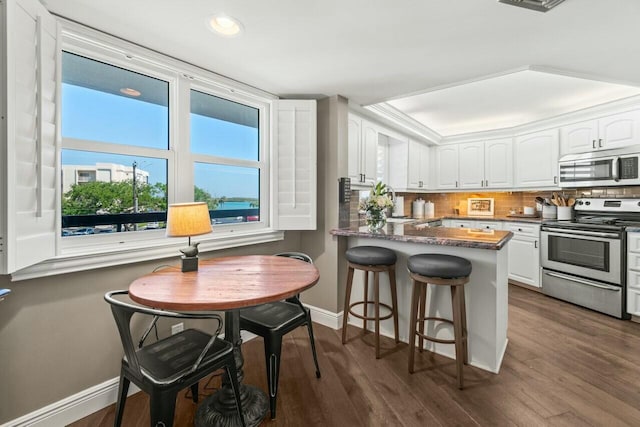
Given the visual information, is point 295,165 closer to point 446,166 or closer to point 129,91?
point 129,91

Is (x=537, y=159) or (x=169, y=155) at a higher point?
(x=537, y=159)

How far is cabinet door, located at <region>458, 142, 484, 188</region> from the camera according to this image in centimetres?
480

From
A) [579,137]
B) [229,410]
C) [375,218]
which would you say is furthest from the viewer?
[579,137]

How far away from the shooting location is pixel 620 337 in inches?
→ 102

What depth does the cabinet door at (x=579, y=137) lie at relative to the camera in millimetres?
3539

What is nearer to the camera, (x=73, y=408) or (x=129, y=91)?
(x=73, y=408)

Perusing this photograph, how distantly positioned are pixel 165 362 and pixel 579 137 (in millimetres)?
4999

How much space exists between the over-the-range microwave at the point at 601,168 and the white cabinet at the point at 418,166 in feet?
6.04

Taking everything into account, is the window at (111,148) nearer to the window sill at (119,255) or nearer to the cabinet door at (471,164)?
the window sill at (119,255)

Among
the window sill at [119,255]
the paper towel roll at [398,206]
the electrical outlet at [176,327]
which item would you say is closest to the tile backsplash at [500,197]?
the paper towel roll at [398,206]

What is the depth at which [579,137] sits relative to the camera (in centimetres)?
368

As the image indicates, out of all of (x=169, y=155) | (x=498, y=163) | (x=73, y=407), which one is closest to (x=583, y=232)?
(x=498, y=163)

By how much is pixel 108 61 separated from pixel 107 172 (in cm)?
72

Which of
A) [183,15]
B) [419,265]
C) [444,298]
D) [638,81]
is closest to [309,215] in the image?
[419,265]
